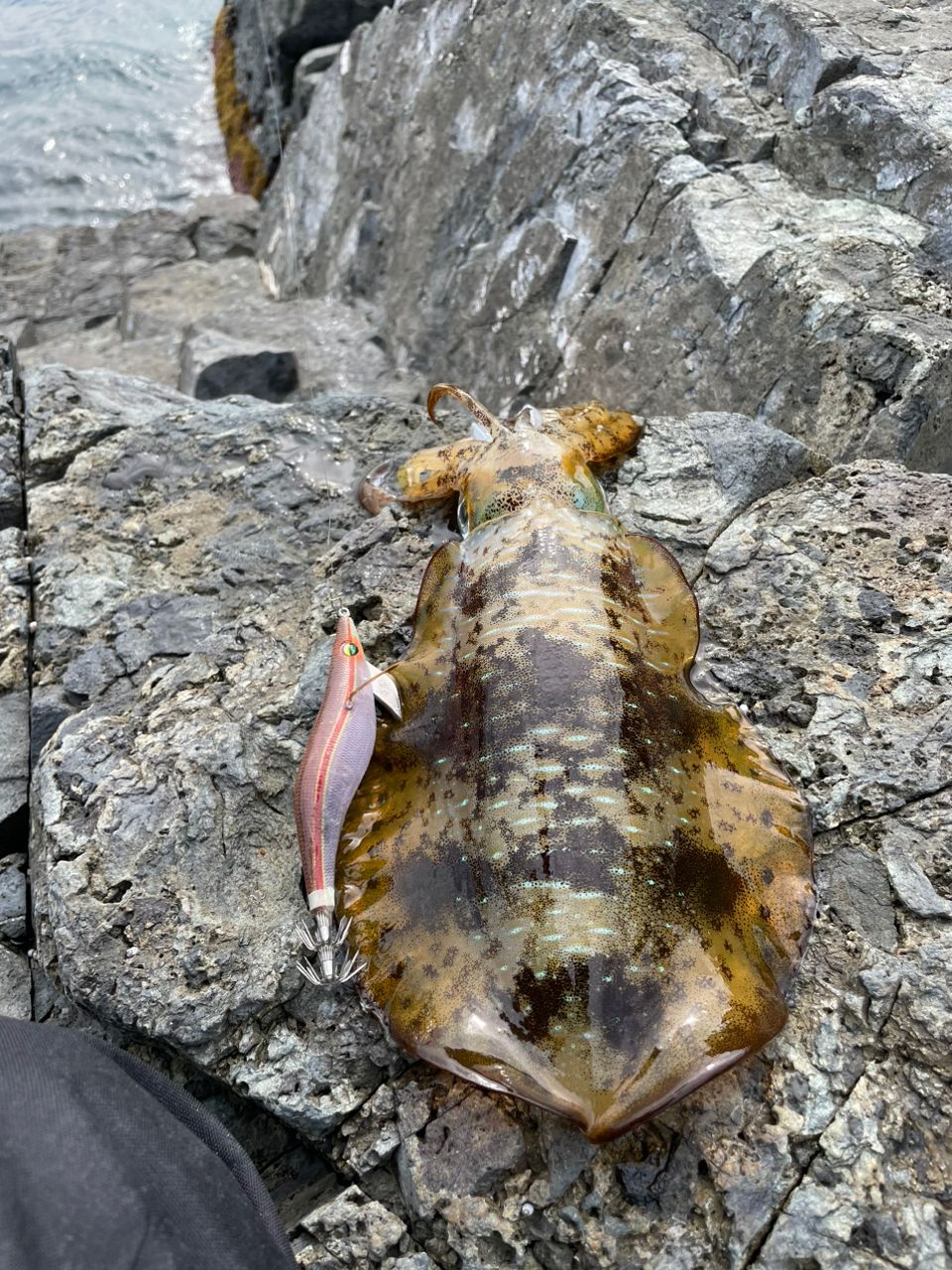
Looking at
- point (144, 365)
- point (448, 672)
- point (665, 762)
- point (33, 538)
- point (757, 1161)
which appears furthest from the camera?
point (144, 365)

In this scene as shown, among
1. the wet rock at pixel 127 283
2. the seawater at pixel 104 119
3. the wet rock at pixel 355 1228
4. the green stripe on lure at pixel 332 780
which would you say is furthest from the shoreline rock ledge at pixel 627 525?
the seawater at pixel 104 119

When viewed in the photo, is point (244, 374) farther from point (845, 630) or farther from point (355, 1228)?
point (355, 1228)

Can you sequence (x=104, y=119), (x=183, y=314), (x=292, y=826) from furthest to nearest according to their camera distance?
1. (x=104, y=119)
2. (x=183, y=314)
3. (x=292, y=826)

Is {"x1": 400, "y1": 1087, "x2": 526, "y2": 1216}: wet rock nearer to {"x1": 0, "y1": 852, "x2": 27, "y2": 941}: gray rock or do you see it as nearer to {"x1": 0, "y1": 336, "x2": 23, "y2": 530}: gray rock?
{"x1": 0, "y1": 852, "x2": 27, "y2": 941}: gray rock

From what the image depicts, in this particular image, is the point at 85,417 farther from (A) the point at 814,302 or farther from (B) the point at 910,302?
(B) the point at 910,302

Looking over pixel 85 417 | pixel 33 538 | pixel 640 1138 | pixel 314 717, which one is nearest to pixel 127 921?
pixel 314 717

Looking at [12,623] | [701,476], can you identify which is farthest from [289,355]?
[701,476]

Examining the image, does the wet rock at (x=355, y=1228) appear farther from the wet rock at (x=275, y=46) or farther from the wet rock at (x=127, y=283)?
the wet rock at (x=275, y=46)
